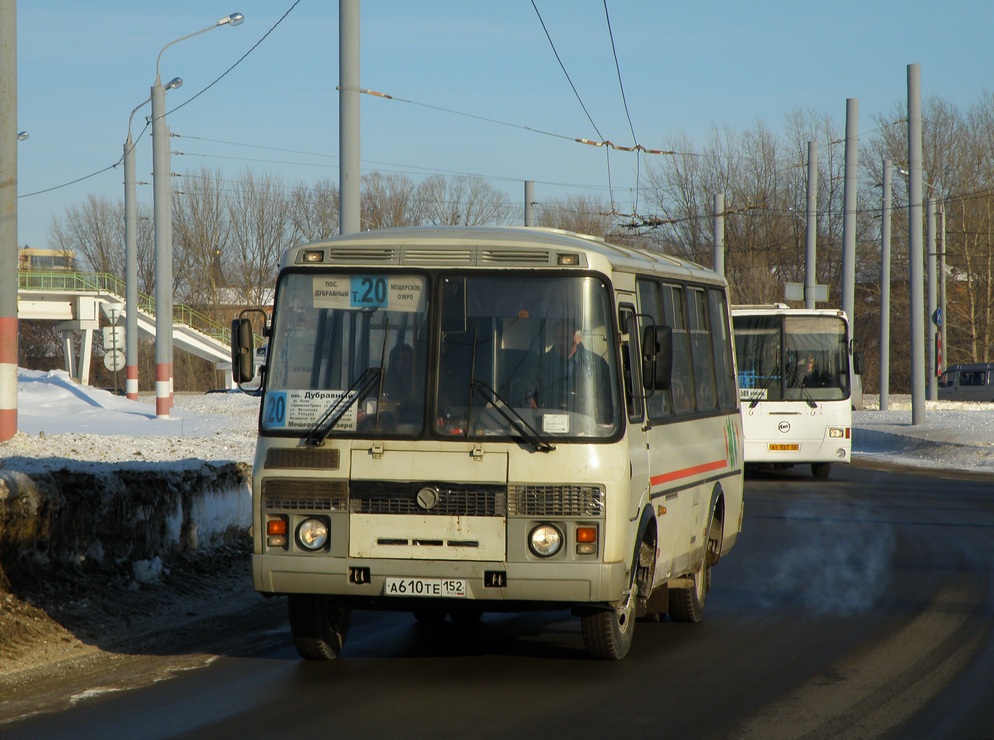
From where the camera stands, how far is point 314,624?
26.8ft

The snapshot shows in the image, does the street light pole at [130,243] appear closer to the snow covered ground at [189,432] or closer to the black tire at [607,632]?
the snow covered ground at [189,432]

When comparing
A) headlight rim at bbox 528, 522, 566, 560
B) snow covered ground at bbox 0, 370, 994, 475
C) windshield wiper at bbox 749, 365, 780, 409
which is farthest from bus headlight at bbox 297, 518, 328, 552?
windshield wiper at bbox 749, 365, 780, 409

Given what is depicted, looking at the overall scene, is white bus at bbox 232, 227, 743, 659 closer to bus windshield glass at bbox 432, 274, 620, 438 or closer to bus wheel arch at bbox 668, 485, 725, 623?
bus windshield glass at bbox 432, 274, 620, 438

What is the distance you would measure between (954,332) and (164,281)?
5207 centimetres

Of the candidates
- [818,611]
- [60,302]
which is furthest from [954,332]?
[818,611]

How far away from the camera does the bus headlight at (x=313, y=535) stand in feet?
25.2

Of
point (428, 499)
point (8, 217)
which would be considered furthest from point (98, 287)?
point (428, 499)

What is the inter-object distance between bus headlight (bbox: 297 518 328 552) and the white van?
5167cm

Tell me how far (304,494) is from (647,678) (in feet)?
7.29

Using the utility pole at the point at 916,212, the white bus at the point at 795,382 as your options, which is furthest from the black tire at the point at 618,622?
the utility pole at the point at 916,212

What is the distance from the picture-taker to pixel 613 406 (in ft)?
25.5

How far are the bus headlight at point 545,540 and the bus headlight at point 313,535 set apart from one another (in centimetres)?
115

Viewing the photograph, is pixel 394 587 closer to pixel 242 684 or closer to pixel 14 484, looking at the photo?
pixel 242 684

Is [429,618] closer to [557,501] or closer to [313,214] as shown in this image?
[557,501]
